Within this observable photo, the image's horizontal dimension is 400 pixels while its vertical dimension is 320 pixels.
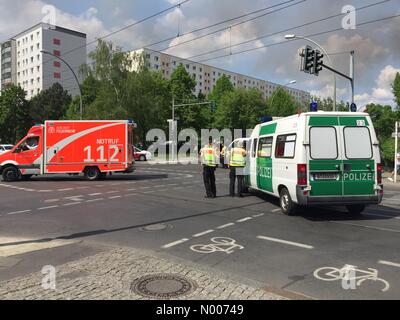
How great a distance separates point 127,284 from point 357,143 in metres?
6.36

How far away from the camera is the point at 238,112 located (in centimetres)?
6400

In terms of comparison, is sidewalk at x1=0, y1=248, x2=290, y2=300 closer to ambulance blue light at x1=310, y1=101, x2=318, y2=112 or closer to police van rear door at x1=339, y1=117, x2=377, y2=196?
police van rear door at x1=339, y1=117, x2=377, y2=196

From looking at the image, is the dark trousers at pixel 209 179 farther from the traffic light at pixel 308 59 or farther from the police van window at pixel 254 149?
the traffic light at pixel 308 59

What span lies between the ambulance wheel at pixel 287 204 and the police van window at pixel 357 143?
163cm

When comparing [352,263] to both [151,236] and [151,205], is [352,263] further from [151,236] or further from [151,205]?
[151,205]

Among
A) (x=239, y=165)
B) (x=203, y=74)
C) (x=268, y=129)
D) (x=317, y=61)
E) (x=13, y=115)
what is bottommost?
(x=239, y=165)

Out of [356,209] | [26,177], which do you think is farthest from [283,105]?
[356,209]

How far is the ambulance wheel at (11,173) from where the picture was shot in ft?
62.1

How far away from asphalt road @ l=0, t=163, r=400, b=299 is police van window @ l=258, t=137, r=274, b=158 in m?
1.40

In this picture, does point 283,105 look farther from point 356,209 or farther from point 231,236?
point 231,236

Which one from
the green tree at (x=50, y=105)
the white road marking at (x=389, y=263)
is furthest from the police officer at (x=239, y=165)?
the green tree at (x=50, y=105)

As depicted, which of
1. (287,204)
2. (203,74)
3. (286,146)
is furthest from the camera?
(203,74)

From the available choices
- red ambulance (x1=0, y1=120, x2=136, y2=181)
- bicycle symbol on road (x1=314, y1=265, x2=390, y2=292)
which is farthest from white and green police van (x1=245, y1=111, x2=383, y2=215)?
red ambulance (x1=0, y1=120, x2=136, y2=181)

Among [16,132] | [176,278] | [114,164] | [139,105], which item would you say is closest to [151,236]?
[176,278]
